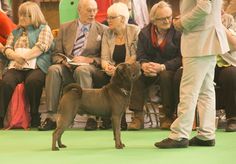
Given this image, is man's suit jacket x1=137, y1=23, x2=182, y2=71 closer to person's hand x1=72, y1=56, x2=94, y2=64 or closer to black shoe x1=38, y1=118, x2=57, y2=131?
person's hand x1=72, y1=56, x2=94, y2=64

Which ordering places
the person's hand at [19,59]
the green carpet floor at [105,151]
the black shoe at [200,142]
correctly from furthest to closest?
the person's hand at [19,59] → the black shoe at [200,142] → the green carpet floor at [105,151]

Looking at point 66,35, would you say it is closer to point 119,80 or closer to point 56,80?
point 56,80

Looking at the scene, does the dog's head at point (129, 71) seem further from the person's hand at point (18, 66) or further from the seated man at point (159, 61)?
the person's hand at point (18, 66)

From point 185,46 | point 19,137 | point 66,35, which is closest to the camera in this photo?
point 185,46

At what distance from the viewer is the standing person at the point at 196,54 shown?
3650 millimetres

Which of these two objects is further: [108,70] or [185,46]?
[108,70]

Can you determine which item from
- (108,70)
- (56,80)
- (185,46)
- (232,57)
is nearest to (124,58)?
(108,70)

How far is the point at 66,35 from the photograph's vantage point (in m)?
5.68

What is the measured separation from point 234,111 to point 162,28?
1055mm

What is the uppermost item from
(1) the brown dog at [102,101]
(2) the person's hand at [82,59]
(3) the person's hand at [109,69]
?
(2) the person's hand at [82,59]

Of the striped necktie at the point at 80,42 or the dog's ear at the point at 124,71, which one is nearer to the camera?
the dog's ear at the point at 124,71

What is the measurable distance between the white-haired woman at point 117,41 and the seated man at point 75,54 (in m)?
0.13

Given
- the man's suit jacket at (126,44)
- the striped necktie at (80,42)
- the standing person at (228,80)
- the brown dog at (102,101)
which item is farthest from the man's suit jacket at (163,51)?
the brown dog at (102,101)

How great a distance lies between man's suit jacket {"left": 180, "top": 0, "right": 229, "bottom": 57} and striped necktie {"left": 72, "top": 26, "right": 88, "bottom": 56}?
6.73 feet
